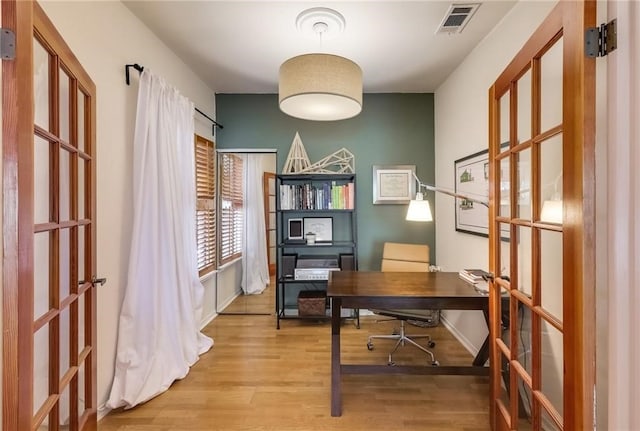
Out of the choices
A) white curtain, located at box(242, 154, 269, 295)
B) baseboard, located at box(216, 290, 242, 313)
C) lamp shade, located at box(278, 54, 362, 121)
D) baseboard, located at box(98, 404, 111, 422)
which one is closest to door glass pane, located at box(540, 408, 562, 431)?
lamp shade, located at box(278, 54, 362, 121)

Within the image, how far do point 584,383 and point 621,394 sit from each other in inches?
3.2

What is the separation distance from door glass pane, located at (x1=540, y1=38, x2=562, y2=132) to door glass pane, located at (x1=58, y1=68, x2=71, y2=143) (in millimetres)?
2018

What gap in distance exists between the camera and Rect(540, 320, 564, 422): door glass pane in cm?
118

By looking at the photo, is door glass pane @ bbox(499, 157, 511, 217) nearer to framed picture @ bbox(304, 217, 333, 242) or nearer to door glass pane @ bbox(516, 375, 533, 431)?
door glass pane @ bbox(516, 375, 533, 431)

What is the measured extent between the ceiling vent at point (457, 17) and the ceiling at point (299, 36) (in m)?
0.04

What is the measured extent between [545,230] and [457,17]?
178 centimetres

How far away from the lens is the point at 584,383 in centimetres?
93

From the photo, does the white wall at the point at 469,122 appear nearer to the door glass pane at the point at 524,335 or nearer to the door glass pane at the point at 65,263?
the door glass pane at the point at 524,335

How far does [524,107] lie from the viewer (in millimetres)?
1398

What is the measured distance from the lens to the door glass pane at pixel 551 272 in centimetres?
115

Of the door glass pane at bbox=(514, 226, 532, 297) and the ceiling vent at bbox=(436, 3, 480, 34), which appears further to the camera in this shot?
the ceiling vent at bbox=(436, 3, 480, 34)

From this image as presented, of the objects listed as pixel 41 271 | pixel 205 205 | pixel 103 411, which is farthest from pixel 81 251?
pixel 205 205

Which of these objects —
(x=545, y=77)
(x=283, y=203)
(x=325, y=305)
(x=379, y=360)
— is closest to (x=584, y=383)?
(x=545, y=77)

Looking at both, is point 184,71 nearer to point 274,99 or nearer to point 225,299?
point 274,99
